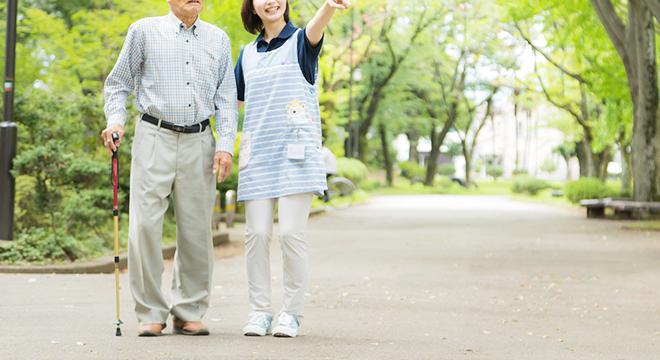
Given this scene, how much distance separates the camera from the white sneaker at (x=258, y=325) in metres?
5.48

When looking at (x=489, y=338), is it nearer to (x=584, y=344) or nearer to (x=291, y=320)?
(x=584, y=344)

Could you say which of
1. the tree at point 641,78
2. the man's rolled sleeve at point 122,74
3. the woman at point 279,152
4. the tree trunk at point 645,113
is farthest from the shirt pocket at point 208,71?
the tree trunk at point 645,113

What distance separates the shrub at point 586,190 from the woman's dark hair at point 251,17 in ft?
84.2

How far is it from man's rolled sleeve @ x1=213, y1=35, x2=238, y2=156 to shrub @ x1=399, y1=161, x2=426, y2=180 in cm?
5831

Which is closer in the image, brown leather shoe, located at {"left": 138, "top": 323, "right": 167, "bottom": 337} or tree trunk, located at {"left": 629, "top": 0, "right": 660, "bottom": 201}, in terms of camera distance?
brown leather shoe, located at {"left": 138, "top": 323, "right": 167, "bottom": 337}

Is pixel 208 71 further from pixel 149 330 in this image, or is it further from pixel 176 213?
pixel 149 330

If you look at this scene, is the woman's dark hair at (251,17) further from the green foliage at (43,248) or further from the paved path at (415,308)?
the green foliage at (43,248)

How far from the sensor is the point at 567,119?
48906 mm

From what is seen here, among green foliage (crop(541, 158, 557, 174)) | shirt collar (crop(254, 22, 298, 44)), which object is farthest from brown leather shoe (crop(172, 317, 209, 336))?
green foliage (crop(541, 158, 557, 174))

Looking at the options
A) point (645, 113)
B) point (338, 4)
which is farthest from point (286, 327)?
point (645, 113)

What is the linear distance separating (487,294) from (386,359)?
3880mm

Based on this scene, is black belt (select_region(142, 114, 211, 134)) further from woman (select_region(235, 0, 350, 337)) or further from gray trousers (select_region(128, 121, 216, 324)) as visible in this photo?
woman (select_region(235, 0, 350, 337))

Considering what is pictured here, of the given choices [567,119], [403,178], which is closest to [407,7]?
[567,119]

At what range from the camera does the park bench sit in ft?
66.5
